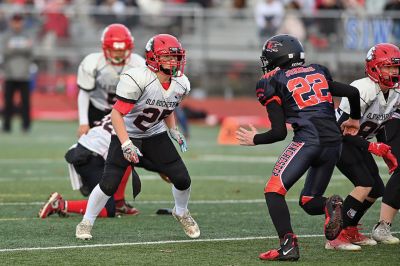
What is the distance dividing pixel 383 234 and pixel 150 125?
76.6 inches

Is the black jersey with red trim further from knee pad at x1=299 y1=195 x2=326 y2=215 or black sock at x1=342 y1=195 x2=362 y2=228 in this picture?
black sock at x1=342 y1=195 x2=362 y2=228

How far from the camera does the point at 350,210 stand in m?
7.75

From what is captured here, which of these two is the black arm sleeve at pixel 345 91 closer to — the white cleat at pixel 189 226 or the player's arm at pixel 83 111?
the white cleat at pixel 189 226

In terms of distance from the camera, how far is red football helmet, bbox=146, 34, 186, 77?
301 inches

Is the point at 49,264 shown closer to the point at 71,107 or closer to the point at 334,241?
the point at 334,241

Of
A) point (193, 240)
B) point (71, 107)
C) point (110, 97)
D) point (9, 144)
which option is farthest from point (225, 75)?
point (193, 240)

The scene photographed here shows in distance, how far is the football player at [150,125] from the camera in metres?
7.55

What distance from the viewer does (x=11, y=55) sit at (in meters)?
18.9

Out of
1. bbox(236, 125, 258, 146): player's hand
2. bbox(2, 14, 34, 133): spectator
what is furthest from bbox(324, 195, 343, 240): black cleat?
bbox(2, 14, 34, 133): spectator

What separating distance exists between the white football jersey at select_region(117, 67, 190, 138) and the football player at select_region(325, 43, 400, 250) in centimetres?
125

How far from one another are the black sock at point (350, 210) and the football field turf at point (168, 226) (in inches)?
10.8

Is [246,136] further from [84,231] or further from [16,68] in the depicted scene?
[16,68]

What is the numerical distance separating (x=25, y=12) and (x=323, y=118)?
15260 mm

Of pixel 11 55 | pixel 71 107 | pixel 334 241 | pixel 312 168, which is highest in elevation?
pixel 312 168
